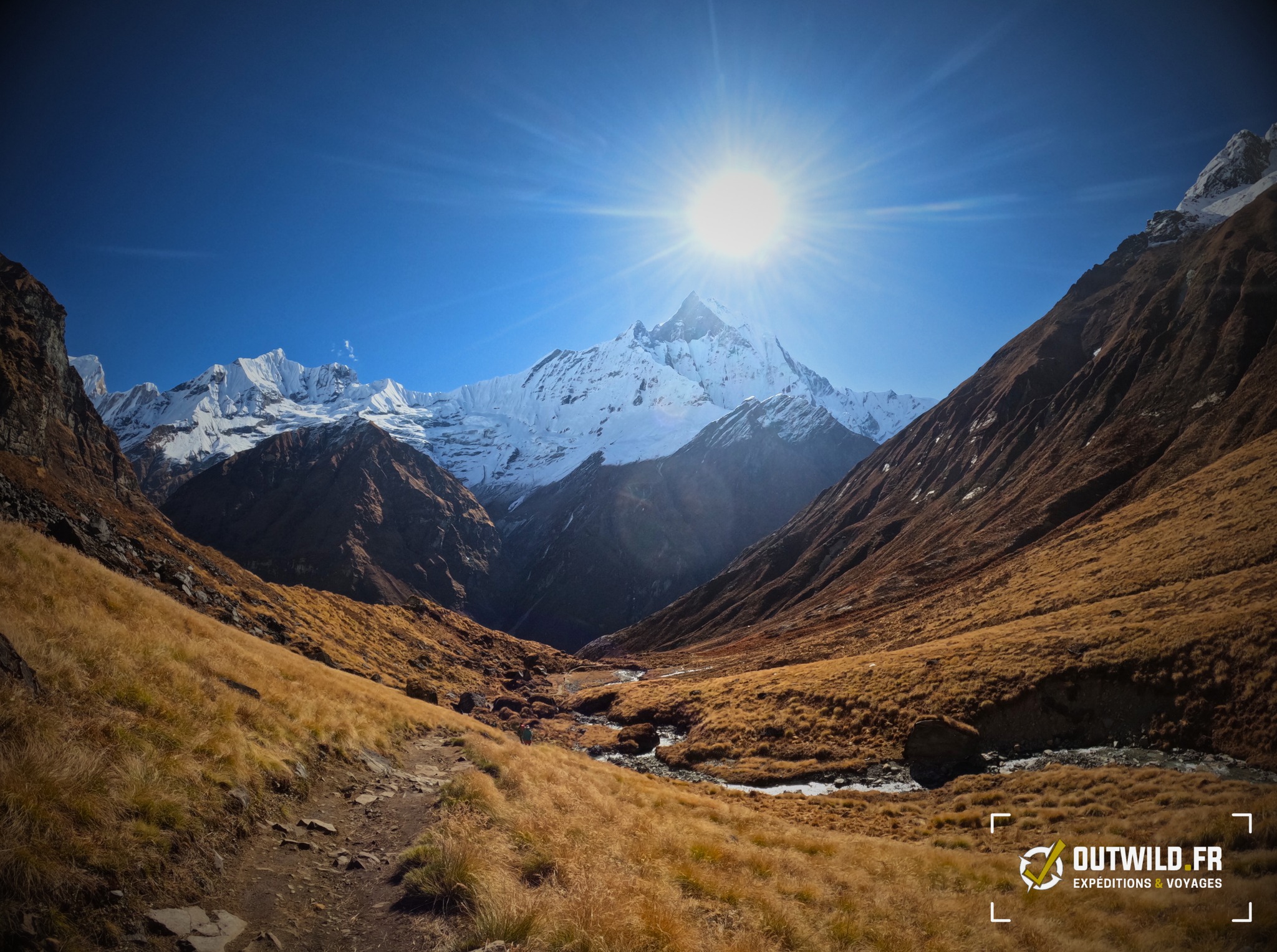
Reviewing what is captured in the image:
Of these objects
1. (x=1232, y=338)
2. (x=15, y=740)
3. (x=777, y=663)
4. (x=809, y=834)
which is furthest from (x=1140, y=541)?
(x=15, y=740)

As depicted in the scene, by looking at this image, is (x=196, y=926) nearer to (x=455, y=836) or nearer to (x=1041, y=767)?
(x=455, y=836)

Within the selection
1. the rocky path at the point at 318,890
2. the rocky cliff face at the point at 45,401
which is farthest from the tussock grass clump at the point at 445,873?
the rocky cliff face at the point at 45,401

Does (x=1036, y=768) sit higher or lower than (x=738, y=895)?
higher

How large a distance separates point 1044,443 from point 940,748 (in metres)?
94.5

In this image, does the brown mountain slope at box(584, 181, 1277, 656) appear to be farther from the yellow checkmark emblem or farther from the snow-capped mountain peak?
the yellow checkmark emblem

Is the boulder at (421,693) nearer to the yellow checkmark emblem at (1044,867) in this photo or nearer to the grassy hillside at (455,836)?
the grassy hillside at (455,836)

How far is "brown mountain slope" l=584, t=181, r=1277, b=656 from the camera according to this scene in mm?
70250

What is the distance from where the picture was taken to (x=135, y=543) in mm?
34500

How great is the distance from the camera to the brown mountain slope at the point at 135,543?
29.5 m

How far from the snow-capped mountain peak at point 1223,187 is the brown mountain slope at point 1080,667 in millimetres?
115941

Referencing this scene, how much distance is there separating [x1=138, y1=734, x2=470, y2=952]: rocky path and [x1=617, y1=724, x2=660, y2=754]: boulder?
31394 mm

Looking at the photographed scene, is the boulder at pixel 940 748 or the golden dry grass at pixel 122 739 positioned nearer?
the golden dry grass at pixel 122 739

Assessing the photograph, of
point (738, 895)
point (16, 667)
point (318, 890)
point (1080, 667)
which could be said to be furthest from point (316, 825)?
point (1080, 667)

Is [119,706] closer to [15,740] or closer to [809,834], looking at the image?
[15,740]
